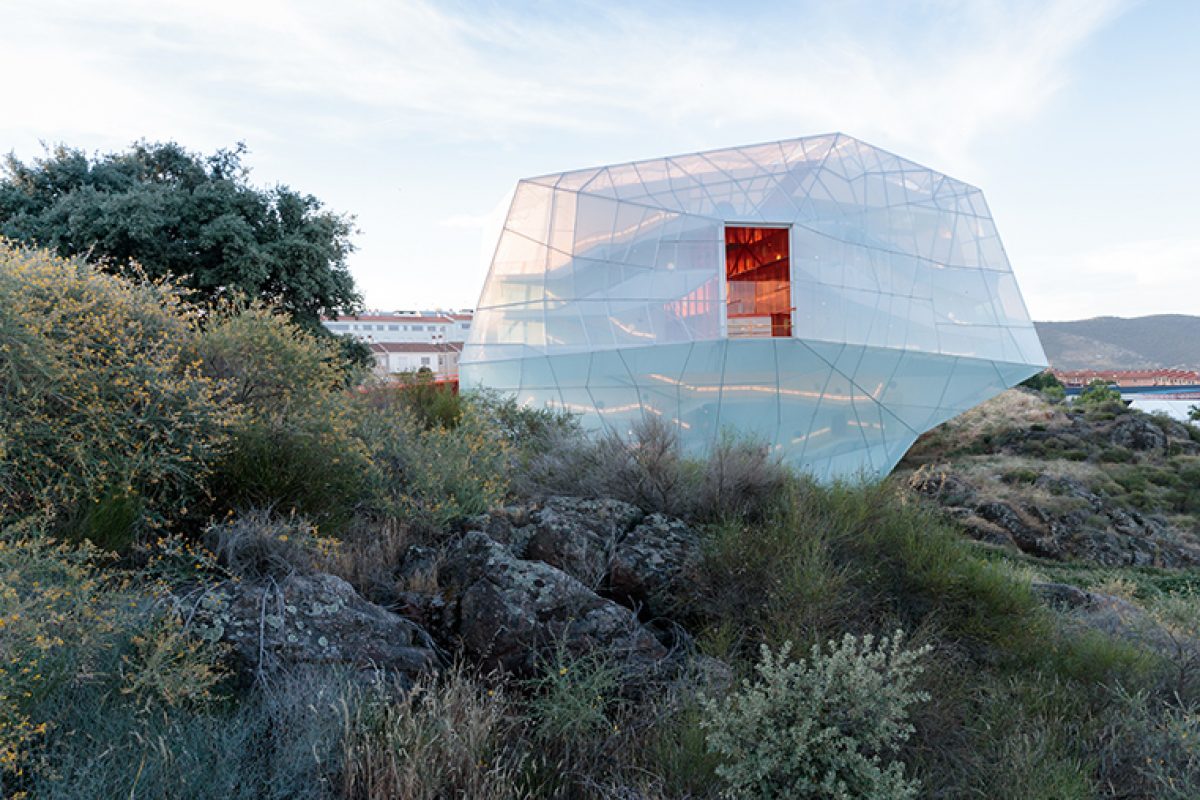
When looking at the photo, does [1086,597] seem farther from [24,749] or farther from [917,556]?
[24,749]

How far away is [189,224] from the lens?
45.3ft

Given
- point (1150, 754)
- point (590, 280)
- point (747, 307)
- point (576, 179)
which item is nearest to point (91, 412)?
point (1150, 754)

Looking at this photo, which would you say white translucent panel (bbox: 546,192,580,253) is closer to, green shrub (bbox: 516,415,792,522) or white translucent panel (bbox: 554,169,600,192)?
white translucent panel (bbox: 554,169,600,192)

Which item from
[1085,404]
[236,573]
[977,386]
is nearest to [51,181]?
[236,573]

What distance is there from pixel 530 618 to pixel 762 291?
13.7 m

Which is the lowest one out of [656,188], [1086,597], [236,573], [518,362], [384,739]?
[1086,597]

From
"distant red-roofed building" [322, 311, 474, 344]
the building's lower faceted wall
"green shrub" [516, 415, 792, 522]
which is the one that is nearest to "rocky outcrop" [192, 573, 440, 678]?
"green shrub" [516, 415, 792, 522]

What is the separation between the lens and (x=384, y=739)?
256 centimetres

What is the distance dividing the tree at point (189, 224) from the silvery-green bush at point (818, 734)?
Answer: 12297mm

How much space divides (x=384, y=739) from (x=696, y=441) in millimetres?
11914

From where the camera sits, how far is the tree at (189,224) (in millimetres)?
13273

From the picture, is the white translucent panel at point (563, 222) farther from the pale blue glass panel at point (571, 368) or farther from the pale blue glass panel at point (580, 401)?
A: the pale blue glass panel at point (580, 401)

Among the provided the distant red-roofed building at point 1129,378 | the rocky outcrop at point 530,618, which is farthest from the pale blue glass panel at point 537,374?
the distant red-roofed building at point 1129,378

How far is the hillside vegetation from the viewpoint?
248 cm
